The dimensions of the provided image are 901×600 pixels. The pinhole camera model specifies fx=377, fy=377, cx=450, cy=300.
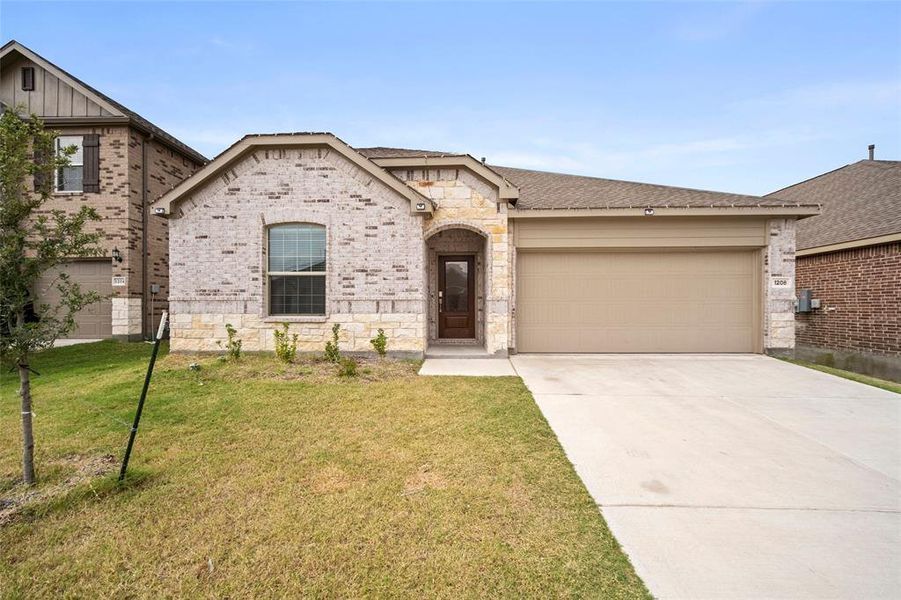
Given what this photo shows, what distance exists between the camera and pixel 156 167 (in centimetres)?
1176

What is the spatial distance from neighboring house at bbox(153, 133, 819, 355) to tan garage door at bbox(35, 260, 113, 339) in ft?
15.9

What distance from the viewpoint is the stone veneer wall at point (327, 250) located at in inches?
316

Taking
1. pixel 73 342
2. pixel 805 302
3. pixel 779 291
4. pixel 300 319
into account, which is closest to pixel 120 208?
pixel 73 342

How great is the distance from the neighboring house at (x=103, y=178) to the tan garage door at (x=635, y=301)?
10.9 m

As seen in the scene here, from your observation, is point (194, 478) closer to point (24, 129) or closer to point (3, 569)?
point (3, 569)

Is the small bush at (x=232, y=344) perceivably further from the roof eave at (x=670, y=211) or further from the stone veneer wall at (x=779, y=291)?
the stone veneer wall at (x=779, y=291)

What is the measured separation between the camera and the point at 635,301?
29.9 feet

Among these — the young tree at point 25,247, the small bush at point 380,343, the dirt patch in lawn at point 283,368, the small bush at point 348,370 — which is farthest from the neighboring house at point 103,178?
the young tree at point 25,247

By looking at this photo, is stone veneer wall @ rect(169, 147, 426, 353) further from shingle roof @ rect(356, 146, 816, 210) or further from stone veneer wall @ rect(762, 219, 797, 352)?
stone veneer wall @ rect(762, 219, 797, 352)

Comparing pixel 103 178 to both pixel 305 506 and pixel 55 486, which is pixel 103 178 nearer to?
pixel 55 486

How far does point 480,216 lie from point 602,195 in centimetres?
352

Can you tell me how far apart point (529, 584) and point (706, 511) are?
164cm

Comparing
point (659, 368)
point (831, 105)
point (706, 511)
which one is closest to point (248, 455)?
point (706, 511)

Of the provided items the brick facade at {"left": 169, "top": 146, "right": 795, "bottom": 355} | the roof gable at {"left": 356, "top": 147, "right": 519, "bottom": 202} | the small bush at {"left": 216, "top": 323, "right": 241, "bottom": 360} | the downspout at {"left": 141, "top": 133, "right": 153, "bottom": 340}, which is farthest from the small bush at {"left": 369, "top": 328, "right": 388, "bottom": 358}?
the downspout at {"left": 141, "top": 133, "right": 153, "bottom": 340}
